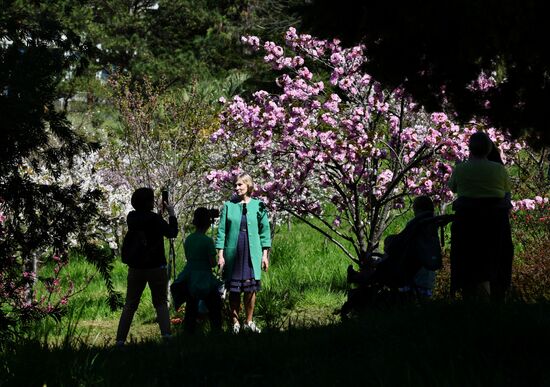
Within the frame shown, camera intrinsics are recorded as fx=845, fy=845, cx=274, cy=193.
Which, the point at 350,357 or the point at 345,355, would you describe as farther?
the point at 345,355

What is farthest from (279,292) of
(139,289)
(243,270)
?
(139,289)

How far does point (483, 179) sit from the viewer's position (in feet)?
22.6

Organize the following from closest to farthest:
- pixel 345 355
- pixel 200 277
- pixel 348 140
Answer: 1. pixel 345 355
2. pixel 200 277
3. pixel 348 140

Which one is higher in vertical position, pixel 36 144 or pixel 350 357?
pixel 36 144

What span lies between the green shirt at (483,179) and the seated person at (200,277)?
247 cm

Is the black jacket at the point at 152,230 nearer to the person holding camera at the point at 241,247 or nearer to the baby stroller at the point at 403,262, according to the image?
the person holding camera at the point at 241,247

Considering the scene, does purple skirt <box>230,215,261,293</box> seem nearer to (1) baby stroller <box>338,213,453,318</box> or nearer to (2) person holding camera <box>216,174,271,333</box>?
(2) person holding camera <box>216,174,271,333</box>


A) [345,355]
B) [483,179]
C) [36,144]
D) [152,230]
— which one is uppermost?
[36,144]

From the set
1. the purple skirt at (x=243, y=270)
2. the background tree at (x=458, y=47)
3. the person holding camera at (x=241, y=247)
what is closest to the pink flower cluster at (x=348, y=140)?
the person holding camera at (x=241, y=247)

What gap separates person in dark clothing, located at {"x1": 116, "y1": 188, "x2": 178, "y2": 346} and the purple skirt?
3.56ft

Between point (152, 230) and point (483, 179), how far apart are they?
9.37 feet

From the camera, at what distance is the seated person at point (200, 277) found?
7957mm

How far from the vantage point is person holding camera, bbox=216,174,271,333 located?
8641 millimetres

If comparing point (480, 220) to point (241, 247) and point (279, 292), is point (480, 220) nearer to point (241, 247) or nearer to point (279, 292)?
point (241, 247)
